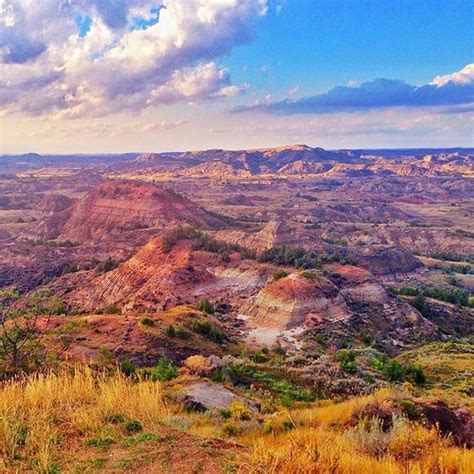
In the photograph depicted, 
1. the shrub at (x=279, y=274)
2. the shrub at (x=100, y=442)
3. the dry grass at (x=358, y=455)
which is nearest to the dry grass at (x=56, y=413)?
the shrub at (x=100, y=442)

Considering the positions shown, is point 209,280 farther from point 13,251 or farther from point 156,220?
point 156,220

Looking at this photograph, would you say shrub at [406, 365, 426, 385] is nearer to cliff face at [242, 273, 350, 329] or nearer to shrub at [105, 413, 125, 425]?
cliff face at [242, 273, 350, 329]

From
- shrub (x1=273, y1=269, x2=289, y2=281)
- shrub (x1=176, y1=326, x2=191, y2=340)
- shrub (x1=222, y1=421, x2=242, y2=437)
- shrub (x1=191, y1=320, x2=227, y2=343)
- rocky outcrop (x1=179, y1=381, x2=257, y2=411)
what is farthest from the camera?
shrub (x1=273, y1=269, x2=289, y2=281)

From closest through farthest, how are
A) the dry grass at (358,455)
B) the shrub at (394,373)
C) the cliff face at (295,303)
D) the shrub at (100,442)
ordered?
the dry grass at (358,455) → the shrub at (100,442) → the shrub at (394,373) → the cliff face at (295,303)

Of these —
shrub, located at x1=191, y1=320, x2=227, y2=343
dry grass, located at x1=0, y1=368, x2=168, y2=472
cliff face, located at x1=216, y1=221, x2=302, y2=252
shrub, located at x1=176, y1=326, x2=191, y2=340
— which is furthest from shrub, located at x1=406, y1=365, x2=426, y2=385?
cliff face, located at x1=216, y1=221, x2=302, y2=252

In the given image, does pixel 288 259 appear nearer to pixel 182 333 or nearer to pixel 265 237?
pixel 182 333

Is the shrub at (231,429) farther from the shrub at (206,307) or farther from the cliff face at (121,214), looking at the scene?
the cliff face at (121,214)

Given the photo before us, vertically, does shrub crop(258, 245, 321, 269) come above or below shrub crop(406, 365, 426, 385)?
above

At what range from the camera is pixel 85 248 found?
237ft

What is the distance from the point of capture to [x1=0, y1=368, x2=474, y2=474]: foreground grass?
18.3ft

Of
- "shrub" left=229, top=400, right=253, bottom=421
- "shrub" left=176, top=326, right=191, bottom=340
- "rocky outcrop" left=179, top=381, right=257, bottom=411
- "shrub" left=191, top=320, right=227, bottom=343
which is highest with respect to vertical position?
"shrub" left=229, top=400, right=253, bottom=421

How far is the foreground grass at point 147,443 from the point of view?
5574 mm

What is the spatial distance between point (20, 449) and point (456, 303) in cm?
5186

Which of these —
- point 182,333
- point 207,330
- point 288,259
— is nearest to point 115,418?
point 182,333
